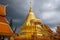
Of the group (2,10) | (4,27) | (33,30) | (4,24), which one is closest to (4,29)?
(4,27)

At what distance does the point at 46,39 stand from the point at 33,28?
726cm

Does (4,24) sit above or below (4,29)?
above

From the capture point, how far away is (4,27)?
33906 millimetres

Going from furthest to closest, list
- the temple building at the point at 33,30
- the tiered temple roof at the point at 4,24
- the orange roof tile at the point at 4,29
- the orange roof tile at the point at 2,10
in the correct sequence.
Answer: the temple building at the point at 33,30 < the orange roof tile at the point at 2,10 < the tiered temple roof at the point at 4,24 < the orange roof tile at the point at 4,29

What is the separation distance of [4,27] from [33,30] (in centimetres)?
1295

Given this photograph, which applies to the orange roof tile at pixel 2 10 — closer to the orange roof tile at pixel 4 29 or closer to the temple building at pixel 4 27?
the temple building at pixel 4 27

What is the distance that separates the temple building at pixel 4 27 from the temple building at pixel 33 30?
19.4 feet

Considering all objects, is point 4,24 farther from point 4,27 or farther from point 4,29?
point 4,29

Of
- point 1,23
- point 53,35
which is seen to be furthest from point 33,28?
point 1,23

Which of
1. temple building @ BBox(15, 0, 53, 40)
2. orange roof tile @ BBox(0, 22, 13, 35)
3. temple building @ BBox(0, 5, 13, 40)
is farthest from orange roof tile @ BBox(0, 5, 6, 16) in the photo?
temple building @ BBox(15, 0, 53, 40)

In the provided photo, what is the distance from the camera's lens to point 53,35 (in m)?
41.3

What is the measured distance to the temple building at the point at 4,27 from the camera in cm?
3269

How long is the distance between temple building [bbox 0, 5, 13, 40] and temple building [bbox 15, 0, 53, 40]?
592cm

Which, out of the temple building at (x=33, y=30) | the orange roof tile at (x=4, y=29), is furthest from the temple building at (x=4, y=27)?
the temple building at (x=33, y=30)
